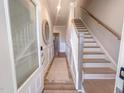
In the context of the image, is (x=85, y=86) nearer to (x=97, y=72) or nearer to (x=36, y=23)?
(x=97, y=72)

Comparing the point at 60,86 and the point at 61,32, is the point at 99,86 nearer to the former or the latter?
the point at 60,86

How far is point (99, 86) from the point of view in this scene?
8.80 ft

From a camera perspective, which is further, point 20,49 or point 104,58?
point 104,58

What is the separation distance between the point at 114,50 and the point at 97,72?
2.41ft

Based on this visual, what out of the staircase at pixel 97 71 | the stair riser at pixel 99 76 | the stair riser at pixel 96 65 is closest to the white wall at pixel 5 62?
the staircase at pixel 97 71

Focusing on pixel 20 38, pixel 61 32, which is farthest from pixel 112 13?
pixel 61 32

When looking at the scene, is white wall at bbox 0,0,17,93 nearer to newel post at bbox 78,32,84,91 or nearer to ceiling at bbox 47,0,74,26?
newel post at bbox 78,32,84,91

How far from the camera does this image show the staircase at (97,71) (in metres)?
2.63

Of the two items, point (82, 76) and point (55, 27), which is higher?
point (55, 27)

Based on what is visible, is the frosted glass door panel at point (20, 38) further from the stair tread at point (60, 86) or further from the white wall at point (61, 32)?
the white wall at point (61, 32)

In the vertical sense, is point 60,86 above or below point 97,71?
below

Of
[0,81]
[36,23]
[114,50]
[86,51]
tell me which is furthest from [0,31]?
[86,51]

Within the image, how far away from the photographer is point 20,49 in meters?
1.87

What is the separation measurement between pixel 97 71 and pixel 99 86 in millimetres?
450
